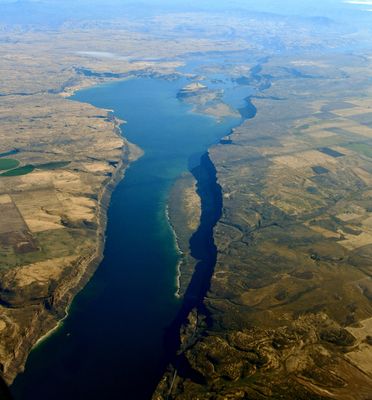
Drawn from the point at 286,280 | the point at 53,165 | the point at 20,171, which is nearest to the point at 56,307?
the point at 286,280

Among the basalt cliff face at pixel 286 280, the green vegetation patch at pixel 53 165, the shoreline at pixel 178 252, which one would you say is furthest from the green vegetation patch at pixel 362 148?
the green vegetation patch at pixel 53 165

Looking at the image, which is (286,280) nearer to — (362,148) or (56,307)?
(56,307)

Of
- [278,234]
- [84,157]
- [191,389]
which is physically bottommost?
[84,157]

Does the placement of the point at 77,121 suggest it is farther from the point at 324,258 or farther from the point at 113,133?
the point at 324,258

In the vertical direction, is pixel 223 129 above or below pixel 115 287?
below

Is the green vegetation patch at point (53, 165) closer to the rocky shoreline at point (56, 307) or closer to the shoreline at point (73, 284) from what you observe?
the shoreline at point (73, 284)

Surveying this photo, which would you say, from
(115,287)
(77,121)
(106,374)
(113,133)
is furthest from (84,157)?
(106,374)
